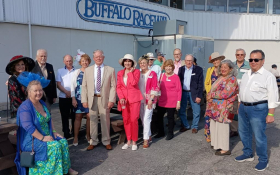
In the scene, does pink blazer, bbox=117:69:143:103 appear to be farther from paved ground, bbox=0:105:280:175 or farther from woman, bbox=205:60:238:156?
woman, bbox=205:60:238:156

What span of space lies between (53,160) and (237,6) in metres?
14.8

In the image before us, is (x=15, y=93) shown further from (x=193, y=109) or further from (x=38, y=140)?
(x=193, y=109)

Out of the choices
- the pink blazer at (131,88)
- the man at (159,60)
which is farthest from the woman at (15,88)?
the man at (159,60)

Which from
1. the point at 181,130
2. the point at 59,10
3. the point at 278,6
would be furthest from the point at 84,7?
the point at 278,6

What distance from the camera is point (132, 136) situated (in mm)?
4773

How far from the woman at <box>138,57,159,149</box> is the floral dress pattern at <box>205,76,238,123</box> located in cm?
109

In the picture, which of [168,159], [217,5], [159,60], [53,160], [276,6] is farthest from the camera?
[276,6]

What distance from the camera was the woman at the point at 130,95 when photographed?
4672 millimetres

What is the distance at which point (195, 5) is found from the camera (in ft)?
48.5

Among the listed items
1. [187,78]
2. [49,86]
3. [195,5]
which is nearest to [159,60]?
[187,78]

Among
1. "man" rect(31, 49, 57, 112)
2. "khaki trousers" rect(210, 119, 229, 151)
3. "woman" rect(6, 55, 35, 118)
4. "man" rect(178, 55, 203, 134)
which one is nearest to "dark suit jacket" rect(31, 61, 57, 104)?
"man" rect(31, 49, 57, 112)

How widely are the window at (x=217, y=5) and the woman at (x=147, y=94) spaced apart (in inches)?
449

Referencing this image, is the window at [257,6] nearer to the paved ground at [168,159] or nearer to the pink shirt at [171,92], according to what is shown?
the paved ground at [168,159]

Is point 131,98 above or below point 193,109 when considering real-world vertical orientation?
above
